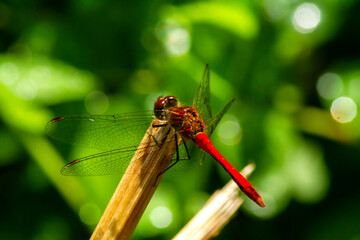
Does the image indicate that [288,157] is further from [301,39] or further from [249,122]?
[301,39]

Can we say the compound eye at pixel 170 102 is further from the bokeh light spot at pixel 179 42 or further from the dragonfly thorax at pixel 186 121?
the bokeh light spot at pixel 179 42

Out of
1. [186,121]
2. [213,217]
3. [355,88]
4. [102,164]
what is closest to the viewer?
[213,217]

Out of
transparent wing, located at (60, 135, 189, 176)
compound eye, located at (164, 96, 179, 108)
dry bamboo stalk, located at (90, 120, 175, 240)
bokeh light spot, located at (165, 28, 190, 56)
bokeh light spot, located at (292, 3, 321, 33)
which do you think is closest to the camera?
dry bamboo stalk, located at (90, 120, 175, 240)

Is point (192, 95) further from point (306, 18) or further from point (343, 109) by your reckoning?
point (343, 109)

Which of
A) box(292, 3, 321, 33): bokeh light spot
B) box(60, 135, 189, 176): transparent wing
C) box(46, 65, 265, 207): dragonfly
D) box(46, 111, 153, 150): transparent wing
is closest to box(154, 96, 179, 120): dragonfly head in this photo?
box(46, 65, 265, 207): dragonfly

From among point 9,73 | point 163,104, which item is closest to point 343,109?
point 163,104

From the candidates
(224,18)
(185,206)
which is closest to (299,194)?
(185,206)

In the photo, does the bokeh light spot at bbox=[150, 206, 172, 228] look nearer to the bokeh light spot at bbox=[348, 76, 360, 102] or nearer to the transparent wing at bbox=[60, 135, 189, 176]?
the transparent wing at bbox=[60, 135, 189, 176]
